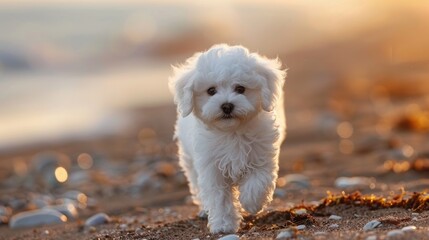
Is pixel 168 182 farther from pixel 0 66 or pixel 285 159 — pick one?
pixel 0 66

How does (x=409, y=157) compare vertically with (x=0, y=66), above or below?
below

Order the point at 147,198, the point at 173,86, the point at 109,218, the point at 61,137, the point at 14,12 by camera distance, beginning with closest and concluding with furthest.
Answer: the point at 173,86 → the point at 109,218 → the point at 147,198 → the point at 61,137 → the point at 14,12

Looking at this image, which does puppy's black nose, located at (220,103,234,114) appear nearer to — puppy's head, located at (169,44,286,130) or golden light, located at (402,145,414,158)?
puppy's head, located at (169,44,286,130)

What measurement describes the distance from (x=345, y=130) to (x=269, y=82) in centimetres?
713

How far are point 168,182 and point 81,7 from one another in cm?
3850

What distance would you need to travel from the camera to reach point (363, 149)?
35.9 ft

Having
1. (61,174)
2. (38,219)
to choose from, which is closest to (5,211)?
(38,219)

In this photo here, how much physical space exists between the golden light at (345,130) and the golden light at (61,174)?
4.16 m

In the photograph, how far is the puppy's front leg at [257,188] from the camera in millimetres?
6367

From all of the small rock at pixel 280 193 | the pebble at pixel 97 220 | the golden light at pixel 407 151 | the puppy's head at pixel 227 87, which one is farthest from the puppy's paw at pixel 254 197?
the golden light at pixel 407 151

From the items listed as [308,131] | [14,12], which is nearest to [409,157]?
[308,131]

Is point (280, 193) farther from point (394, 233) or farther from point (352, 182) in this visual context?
point (394, 233)

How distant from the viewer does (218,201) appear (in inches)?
255

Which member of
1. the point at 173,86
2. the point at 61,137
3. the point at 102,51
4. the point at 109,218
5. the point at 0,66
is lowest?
the point at 109,218
